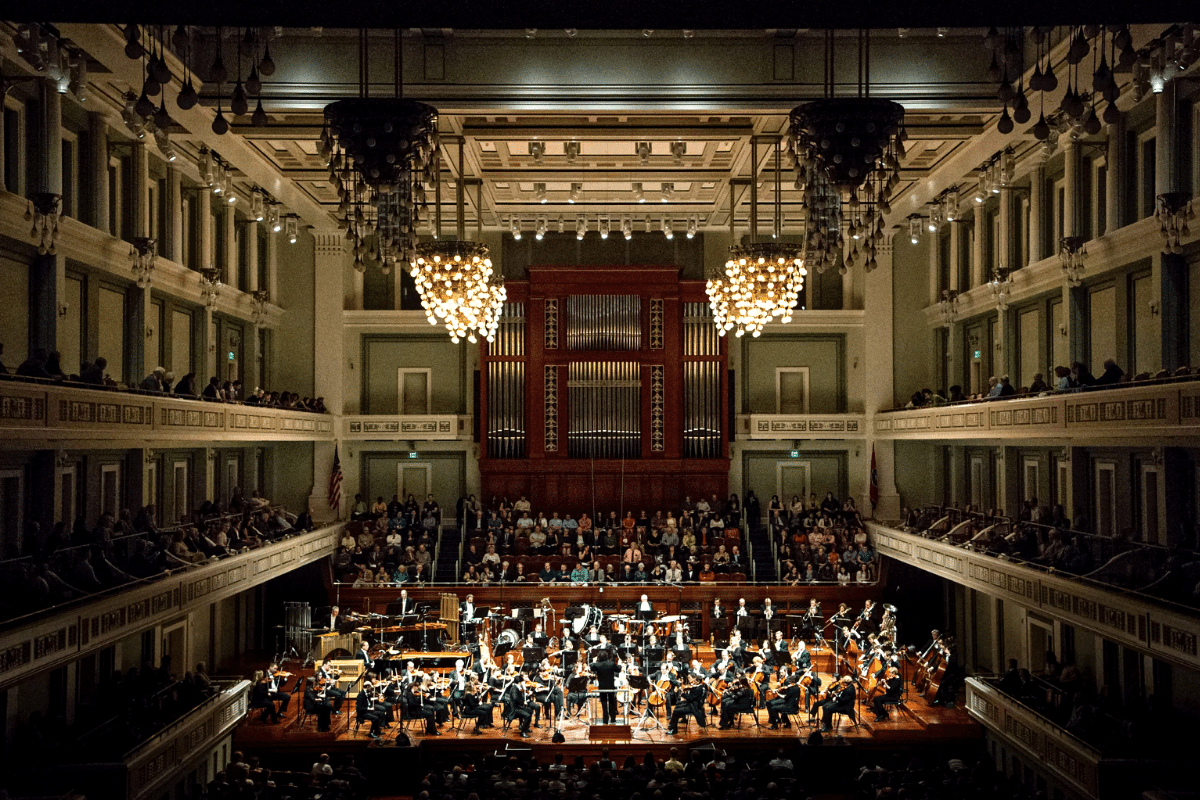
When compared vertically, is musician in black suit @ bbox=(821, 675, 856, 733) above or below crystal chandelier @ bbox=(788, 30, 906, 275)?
below

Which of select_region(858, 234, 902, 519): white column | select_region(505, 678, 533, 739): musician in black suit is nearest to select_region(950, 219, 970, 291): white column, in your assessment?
select_region(858, 234, 902, 519): white column

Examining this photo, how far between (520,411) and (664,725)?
996 cm

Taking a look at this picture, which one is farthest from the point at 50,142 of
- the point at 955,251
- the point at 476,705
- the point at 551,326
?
the point at 955,251

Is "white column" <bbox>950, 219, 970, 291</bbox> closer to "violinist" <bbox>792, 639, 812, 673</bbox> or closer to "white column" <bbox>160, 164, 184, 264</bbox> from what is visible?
"violinist" <bbox>792, 639, 812, 673</bbox>

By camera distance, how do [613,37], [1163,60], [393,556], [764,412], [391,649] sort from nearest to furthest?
1. [1163,60]
2. [613,37]
3. [391,649]
4. [393,556]
5. [764,412]

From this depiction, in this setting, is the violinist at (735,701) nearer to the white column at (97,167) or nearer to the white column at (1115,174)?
the white column at (1115,174)

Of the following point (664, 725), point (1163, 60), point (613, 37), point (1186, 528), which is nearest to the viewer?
point (1163, 60)

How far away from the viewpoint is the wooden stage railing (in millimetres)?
21578

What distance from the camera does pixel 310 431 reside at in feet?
75.7

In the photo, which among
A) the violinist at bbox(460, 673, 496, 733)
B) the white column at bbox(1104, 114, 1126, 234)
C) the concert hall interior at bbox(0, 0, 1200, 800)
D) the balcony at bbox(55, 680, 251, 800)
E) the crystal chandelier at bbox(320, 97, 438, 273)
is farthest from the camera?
the violinist at bbox(460, 673, 496, 733)

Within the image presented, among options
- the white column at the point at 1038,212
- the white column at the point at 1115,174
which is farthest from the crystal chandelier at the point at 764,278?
the white column at the point at 1038,212

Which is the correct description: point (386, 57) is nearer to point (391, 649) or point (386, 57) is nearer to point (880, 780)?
point (391, 649)

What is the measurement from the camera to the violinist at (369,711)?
51.7 ft

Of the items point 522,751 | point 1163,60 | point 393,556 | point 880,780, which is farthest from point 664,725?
point 1163,60
